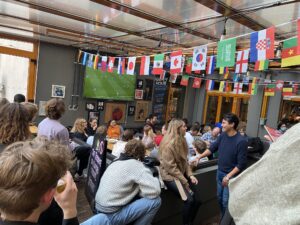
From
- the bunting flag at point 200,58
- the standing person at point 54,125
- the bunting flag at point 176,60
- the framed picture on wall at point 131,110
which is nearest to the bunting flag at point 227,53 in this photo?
the bunting flag at point 200,58

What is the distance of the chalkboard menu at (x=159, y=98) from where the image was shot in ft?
31.1

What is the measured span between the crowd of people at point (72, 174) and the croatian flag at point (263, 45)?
748 mm

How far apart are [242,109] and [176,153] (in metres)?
7.18

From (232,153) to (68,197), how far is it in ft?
7.59

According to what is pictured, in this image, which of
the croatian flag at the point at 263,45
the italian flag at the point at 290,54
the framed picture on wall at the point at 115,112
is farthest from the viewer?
the framed picture on wall at the point at 115,112

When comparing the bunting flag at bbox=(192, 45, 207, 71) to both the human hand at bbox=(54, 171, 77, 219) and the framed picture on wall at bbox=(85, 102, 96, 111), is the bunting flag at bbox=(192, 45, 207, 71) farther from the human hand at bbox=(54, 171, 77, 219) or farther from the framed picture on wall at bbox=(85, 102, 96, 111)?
the framed picture on wall at bbox=(85, 102, 96, 111)

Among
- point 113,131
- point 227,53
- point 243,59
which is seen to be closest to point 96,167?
point 227,53

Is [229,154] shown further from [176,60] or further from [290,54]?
[176,60]

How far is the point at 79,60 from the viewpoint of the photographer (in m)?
7.47

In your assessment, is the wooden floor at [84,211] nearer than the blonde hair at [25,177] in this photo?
No

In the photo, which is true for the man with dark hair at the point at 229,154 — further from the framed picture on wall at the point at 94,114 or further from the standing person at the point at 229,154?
the framed picture on wall at the point at 94,114

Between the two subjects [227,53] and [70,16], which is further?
[70,16]

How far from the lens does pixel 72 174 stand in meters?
2.42

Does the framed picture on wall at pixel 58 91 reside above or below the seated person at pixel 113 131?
above
